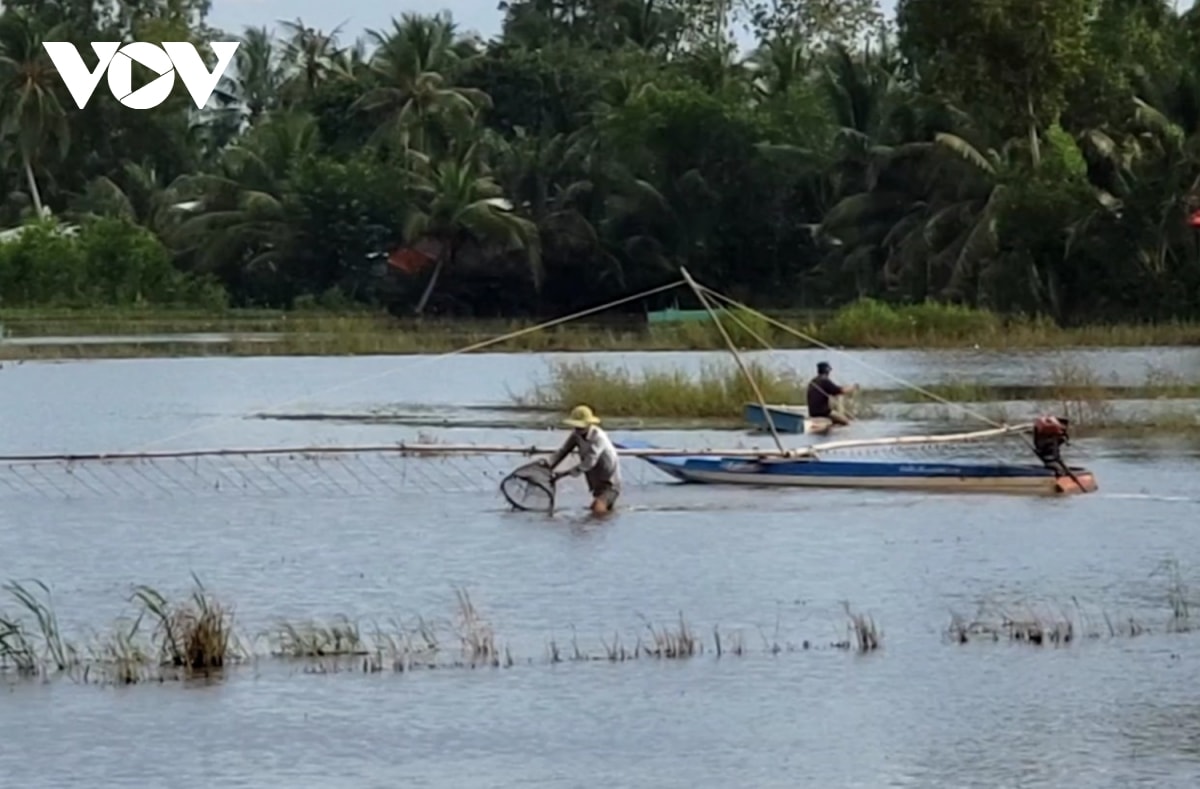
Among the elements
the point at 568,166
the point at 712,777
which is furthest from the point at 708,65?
the point at 712,777

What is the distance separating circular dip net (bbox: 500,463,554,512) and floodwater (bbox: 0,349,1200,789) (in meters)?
0.18

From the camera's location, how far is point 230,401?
37.9 metres

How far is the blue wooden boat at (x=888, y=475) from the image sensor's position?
22062 millimetres

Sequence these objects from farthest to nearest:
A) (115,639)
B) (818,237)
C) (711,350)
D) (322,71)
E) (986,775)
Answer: (322,71) → (818,237) → (711,350) → (115,639) → (986,775)

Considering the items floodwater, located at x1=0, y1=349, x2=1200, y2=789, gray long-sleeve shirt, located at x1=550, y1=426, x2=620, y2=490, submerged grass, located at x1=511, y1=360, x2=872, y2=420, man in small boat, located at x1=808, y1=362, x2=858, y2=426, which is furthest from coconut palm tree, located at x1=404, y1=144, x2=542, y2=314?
gray long-sleeve shirt, located at x1=550, y1=426, x2=620, y2=490

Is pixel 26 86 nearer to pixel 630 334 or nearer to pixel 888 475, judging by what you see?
pixel 630 334

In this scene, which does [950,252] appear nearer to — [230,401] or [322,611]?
[230,401]

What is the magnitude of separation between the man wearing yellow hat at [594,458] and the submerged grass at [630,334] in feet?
61.2

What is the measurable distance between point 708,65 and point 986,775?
2350 inches

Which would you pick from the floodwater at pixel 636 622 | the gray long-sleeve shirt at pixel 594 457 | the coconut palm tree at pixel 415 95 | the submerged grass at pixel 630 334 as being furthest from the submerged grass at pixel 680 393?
Answer: the coconut palm tree at pixel 415 95

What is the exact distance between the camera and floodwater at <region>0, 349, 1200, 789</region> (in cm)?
1141

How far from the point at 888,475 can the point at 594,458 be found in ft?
9.44

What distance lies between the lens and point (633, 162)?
6359cm

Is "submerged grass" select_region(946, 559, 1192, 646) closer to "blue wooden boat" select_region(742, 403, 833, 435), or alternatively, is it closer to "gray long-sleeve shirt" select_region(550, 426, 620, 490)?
"gray long-sleeve shirt" select_region(550, 426, 620, 490)
